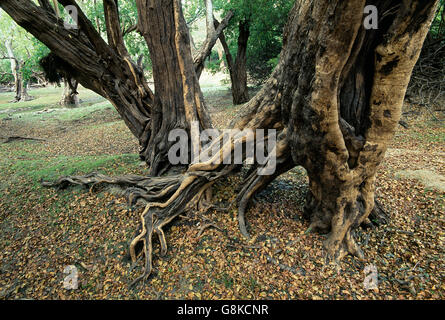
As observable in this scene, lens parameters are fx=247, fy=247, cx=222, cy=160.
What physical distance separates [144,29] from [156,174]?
2.68 metres

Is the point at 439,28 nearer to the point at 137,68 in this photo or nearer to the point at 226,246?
the point at 137,68

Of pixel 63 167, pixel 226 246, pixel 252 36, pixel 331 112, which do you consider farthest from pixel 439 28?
pixel 63 167

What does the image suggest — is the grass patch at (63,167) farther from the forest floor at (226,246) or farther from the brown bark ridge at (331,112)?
the brown bark ridge at (331,112)

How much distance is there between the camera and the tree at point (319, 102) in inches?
89.4

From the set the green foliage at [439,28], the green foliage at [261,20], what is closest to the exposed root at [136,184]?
the green foliage at [261,20]

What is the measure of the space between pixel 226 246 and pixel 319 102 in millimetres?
2296

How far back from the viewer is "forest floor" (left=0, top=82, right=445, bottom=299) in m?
2.96

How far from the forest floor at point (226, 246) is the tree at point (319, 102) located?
25 cm

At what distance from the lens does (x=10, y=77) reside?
21.4 m

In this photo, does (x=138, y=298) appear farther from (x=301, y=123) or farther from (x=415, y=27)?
(x=415, y=27)

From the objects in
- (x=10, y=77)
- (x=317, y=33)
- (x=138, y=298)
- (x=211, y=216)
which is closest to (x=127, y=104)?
(x=211, y=216)

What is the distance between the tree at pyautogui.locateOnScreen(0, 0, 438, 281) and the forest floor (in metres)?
0.25

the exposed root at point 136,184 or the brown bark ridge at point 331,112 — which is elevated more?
the brown bark ridge at point 331,112

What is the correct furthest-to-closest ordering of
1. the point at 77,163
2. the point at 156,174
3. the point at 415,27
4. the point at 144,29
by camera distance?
the point at 77,163 → the point at 156,174 → the point at 144,29 → the point at 415,27
